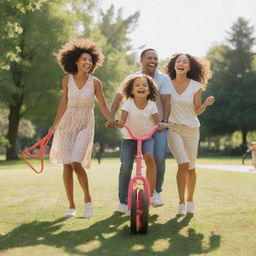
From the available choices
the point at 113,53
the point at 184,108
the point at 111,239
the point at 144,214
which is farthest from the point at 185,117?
the point at 113,53

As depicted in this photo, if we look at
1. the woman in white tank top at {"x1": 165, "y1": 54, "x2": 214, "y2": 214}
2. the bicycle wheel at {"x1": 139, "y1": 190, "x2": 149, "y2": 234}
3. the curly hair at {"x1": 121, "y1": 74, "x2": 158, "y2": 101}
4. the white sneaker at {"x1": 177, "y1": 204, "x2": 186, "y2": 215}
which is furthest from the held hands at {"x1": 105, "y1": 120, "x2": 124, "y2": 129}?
the white sneaker at {"x1": 177, "y1": 204, "x2": 186, "y2": 215}

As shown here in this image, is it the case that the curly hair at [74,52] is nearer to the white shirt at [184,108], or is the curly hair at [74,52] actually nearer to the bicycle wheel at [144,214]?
the white shirt at [184,108]

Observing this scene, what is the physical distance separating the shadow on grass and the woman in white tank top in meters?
0.81

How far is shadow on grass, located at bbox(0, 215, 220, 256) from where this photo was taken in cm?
455

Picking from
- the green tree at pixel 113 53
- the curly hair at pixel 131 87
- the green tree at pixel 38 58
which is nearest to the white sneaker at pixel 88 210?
the curly hair at pixel 131 87

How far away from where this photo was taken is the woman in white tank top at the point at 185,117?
6.62 metres

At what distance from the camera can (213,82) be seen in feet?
169

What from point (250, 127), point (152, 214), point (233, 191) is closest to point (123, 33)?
point (250, 127)

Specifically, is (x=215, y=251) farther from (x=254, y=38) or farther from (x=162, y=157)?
(x=254, y=38)

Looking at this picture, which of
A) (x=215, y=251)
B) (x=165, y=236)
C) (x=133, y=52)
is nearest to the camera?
(x=215, y=251)

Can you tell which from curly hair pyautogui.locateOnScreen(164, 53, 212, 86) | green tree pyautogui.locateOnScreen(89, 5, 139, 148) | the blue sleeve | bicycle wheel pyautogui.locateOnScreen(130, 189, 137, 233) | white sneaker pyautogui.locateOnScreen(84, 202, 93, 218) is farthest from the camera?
green tree pyautogui.locateOnScreen(89, 5, 139, 148)

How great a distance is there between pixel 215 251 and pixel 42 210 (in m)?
3.21

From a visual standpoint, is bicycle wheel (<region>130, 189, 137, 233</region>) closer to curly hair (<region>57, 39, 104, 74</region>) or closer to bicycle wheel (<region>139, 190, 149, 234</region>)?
bicycle wheel (<region>139, 190, 149, 234</region>)

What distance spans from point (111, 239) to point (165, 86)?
2437 millimetres
